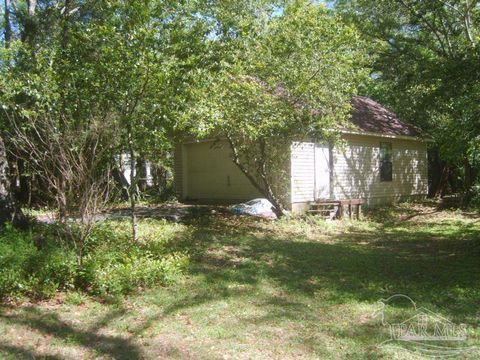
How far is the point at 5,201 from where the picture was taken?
25.9 feet

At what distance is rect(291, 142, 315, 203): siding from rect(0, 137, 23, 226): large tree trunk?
7.81 meters

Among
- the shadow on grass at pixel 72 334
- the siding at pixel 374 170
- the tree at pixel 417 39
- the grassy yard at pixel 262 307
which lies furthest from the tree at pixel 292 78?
the shadow on grass at pixel 72 334

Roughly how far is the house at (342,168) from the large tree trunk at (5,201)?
7057 mm

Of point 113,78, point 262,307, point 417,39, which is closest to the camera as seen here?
point 262,307

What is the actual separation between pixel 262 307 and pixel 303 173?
9.01m

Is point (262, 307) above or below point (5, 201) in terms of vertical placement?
below

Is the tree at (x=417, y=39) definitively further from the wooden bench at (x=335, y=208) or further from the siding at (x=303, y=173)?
the siding at (x=303, y=173)

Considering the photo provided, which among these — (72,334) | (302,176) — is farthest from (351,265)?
(302,176)

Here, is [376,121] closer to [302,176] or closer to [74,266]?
[302,176]

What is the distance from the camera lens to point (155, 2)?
22.1 feet

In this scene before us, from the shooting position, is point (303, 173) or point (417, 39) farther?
point (417, 39)

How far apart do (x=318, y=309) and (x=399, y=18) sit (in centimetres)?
1639

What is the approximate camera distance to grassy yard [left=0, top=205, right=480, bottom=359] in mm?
4539

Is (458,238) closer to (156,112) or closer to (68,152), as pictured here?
(156,112)
